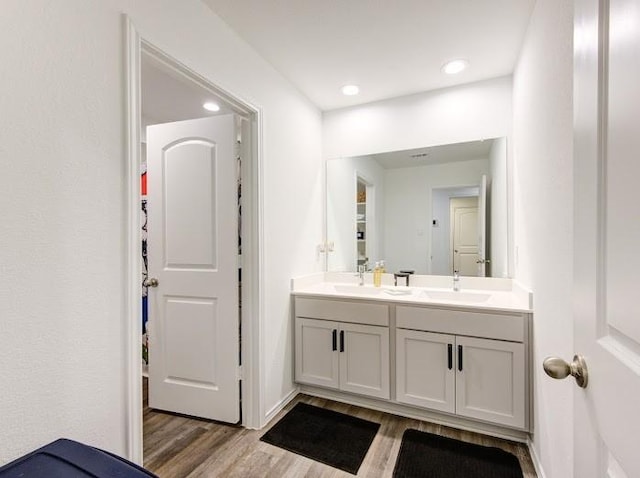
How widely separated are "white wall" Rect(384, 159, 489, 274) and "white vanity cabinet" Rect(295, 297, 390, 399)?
0.72 metres

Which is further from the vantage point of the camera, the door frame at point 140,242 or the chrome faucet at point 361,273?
the chrome faucet at point 361,273

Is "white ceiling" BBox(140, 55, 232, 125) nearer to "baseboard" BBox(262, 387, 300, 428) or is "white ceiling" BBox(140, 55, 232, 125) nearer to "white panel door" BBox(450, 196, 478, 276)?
"white panel door" BBox(450, 196, 478, 276)

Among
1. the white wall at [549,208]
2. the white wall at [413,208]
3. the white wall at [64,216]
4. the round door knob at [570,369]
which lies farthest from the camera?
the white wall at [413,208]

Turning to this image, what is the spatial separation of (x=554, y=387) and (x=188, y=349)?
2.08 meters

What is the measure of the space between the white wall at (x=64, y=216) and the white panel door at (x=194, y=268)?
782 millimetres

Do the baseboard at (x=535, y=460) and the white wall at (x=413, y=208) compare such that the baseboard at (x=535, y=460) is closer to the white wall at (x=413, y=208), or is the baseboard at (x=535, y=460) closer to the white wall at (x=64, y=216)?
the white wall at (x=413, y=208)

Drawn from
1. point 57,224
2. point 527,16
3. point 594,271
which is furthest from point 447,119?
point 57,224

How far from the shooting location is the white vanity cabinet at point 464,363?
1837mm

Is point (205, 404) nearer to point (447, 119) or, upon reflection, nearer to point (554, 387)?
point (554, 387)

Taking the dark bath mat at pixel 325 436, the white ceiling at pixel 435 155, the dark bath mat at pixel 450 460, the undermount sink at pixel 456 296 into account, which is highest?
the white ceiling at pixel 435 155

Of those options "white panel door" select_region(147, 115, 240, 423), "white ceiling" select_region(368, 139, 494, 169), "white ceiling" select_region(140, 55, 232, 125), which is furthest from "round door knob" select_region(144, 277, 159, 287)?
"white ceiling" select_region(368, 139, 494, 169)

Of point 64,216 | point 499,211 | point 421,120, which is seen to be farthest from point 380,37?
point 64,216

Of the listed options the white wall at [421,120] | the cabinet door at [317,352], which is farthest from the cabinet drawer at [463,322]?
the white wall at [421,120]

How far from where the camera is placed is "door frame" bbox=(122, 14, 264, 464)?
48.4 inches
